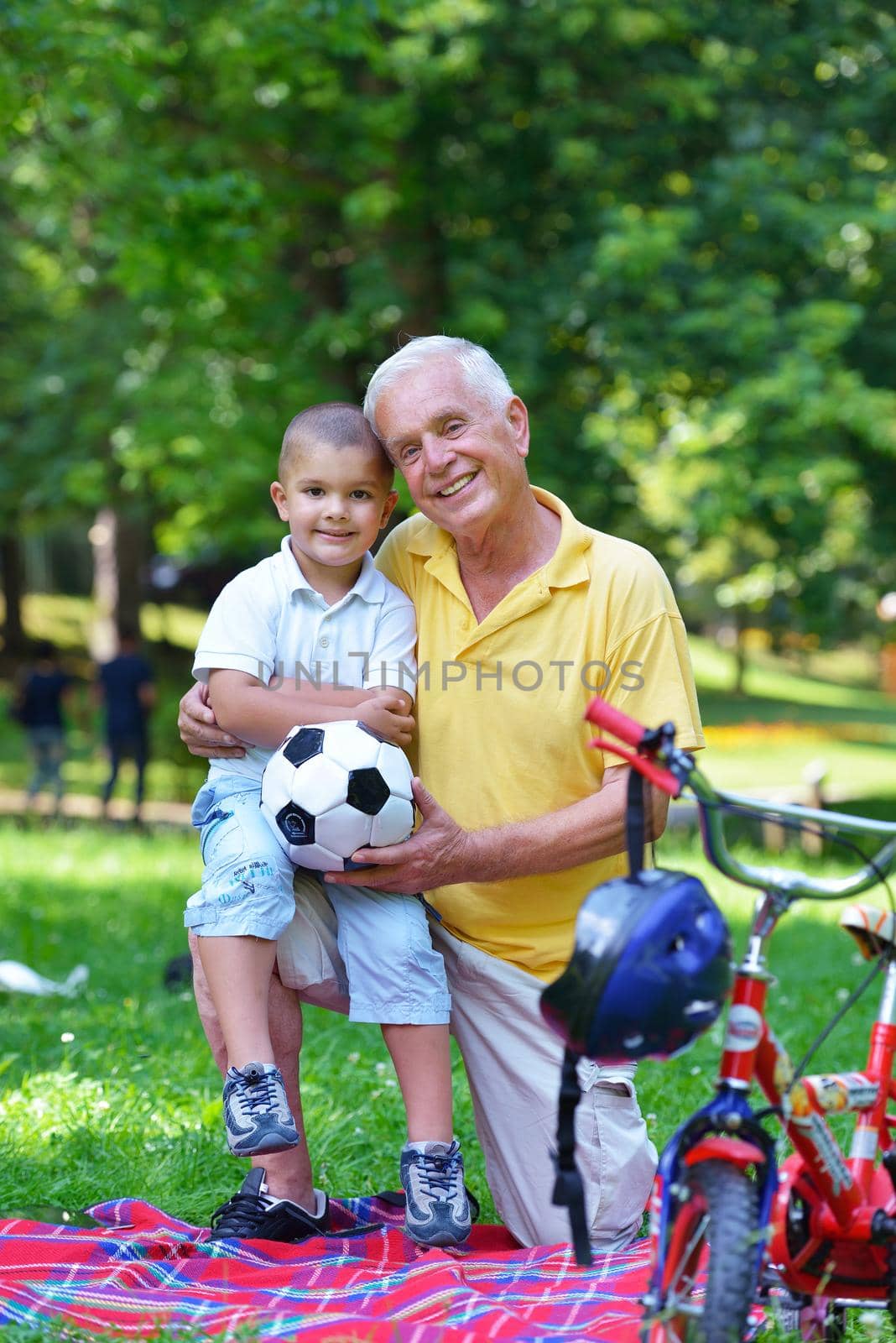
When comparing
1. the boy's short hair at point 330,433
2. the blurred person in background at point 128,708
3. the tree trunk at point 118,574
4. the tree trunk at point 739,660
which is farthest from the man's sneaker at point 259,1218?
the tree trunk at point 739,660

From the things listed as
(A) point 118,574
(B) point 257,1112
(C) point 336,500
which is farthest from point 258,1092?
(A) point 118,574

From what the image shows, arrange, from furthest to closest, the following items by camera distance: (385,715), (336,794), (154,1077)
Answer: (154,1077) < (385,715) < (336,794)

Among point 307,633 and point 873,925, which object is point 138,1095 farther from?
point 873,925

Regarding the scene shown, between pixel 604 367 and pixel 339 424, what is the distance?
334 inches

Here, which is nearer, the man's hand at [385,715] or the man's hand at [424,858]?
the man's hand at [424,858]

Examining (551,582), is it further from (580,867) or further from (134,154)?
(134,154)

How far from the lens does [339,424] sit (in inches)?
138

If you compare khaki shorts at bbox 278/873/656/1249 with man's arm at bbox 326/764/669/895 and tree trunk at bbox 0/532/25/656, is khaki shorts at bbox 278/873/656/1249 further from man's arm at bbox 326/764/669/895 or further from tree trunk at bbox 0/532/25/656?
tree trunk at bbox 0/532/25/656

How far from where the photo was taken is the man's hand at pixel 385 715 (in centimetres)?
341

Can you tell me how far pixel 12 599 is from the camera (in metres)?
25.9

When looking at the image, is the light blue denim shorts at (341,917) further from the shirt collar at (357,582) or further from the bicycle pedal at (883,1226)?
the bicycle pedal at (883,1226)

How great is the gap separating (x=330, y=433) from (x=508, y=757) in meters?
0.86

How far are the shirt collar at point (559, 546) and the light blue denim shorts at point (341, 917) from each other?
755mm

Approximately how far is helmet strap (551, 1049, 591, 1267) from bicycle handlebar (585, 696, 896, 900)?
418 mm
